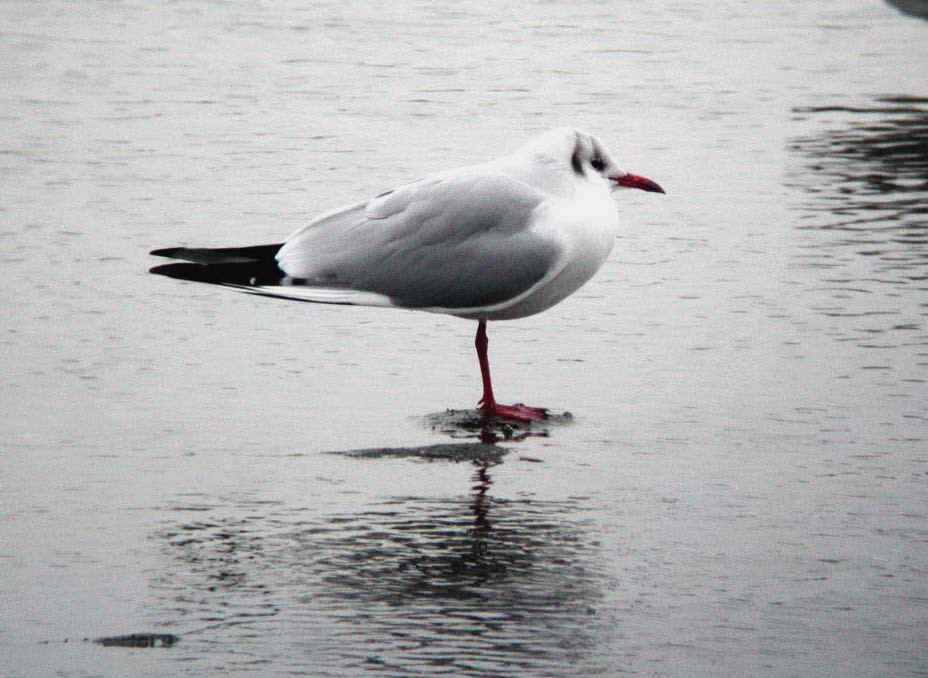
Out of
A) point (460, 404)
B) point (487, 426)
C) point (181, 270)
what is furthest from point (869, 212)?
point (181, 270)

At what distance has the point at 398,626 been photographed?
3805 millimetres

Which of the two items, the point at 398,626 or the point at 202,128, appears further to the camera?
the point at 202,128

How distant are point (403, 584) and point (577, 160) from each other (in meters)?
2.19

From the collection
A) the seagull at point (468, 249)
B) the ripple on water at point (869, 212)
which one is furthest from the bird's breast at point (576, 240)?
the ripple on water at point (869, 212)

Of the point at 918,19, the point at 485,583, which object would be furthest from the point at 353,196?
the point at 918,19

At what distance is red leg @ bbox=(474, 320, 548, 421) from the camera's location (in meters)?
5.38

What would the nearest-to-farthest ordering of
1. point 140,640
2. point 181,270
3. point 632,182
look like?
point 140,640
point 181,270
point 632,182

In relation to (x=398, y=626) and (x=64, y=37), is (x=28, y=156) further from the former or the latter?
(x=398, y=626)

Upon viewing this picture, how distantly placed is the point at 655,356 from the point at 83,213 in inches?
124

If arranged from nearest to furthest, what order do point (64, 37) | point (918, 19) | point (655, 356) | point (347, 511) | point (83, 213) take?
1. point (347, 511)
2. point (655, 356)
3. point (83, 213)
4. point (64, 37)
5. point (918, 19)

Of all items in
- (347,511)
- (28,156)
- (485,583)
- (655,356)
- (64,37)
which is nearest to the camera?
(485,583)

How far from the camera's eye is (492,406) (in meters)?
5.42

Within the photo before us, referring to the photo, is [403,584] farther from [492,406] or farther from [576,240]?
[576,240]

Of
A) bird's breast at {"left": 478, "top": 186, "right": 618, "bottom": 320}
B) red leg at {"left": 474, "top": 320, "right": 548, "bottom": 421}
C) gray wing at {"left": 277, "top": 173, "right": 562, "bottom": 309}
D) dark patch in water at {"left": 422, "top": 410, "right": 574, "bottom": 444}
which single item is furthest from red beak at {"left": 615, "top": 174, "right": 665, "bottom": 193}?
dark patch in water at {"left": 422, "top": 410, "right": 574, "bottom": 444}
